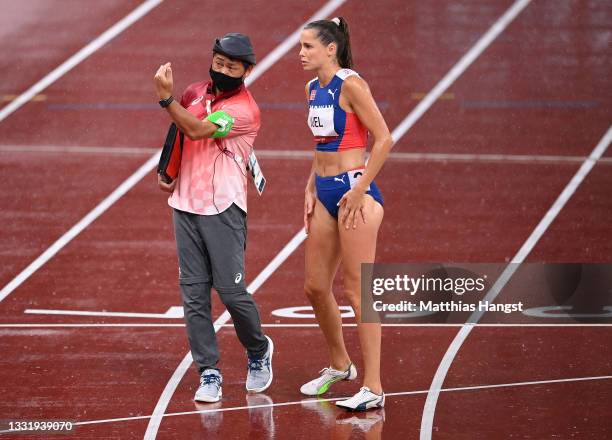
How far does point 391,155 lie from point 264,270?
134 inches

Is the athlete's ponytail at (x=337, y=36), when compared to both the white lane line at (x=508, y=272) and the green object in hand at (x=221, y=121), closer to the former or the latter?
the green object in hand at (x=221, y=121)

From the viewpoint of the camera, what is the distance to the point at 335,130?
6.82 meters

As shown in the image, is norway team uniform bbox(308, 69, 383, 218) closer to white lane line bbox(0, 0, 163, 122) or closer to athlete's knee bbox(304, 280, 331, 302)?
athlete's knee bbox(304, 280, 331, 302)

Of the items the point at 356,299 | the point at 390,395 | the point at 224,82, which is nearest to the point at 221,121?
the point at 224,82

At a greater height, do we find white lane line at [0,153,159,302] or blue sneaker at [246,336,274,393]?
white lane line at [0,153,159,302]

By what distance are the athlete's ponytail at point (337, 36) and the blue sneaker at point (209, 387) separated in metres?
1.99

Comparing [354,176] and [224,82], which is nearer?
[354,176]

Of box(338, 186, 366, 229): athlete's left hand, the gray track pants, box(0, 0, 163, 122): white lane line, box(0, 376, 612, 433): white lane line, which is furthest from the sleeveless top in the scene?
box(0, 0, 163, 122): white lane line

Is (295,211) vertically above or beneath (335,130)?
beneath

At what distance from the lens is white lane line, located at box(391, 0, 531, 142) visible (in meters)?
13.6

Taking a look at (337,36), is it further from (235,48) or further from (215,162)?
(215,162)

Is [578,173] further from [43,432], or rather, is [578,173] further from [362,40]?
[43,432]

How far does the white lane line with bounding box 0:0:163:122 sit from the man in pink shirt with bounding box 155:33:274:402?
7.34 meters

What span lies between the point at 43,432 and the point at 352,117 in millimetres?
2467
